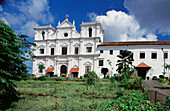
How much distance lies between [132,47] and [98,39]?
7.89 meters

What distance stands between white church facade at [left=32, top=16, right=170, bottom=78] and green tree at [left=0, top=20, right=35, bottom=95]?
26.5 m

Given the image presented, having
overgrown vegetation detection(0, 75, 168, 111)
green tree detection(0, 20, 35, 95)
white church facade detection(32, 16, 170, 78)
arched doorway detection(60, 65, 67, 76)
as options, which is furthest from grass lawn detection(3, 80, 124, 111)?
arched doorway detection(60, 65, 67, 76)

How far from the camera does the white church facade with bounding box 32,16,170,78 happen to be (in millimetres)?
30906

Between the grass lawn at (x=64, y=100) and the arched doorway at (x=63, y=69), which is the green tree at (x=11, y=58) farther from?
the arched doorway at (x=63, y=69)

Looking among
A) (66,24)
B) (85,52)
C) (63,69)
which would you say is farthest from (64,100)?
(66,24)

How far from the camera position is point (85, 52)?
34781mm

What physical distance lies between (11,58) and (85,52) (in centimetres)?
2897

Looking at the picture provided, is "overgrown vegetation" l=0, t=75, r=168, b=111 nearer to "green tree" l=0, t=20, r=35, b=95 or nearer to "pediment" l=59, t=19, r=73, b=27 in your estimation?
→ "green tree" l=0, t=20, r=35, b=95

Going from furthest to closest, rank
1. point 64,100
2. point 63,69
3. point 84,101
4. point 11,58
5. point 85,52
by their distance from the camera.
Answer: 1. point 63,69
2. point 85,52
3. point 64,100
4. point 84,101
5. point 11,58

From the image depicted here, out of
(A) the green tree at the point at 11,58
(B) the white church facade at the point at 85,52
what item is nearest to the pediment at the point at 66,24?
(B) the white church facade at the point at 85,52

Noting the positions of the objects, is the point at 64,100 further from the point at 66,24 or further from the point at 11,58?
the point at 66,24

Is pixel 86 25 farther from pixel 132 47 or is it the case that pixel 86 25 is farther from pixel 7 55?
pixel 7 55

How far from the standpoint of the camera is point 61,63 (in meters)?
35.8

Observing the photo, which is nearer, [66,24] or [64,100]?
[64,100]
